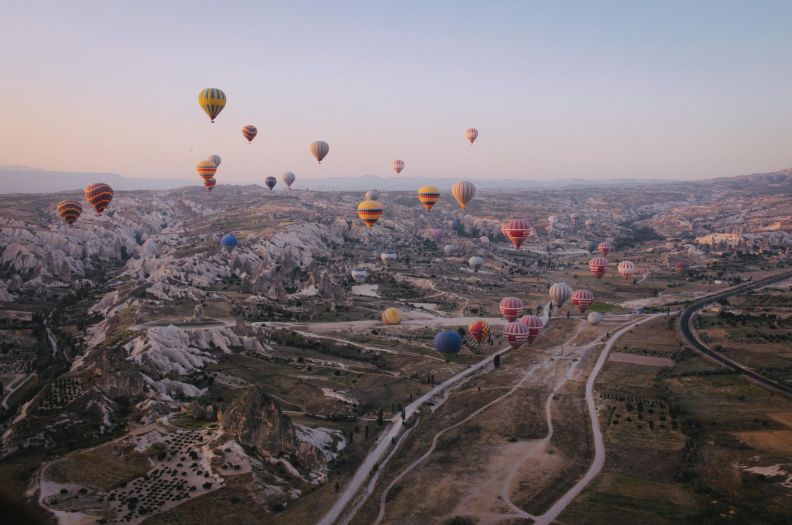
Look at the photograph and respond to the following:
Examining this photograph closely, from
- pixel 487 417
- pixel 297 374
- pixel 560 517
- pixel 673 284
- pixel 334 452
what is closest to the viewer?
pixel 560 517

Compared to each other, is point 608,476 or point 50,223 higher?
point 50,223

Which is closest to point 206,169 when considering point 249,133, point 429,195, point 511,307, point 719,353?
point 249,133

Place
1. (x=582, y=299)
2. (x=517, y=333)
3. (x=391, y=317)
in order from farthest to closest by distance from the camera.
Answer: (x=391, y=317), (x=582, y=299), (x=517, y=333)

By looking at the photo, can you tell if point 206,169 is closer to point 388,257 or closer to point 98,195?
point 98,195

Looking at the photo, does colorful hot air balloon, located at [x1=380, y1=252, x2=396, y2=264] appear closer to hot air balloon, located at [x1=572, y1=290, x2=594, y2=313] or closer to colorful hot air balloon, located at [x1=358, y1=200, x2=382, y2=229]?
colorful hot air balloon, located at [x1=358, y1=200, x2=382, y2=229]

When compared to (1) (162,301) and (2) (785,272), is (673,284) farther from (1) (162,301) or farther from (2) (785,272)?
(1) (162,301)

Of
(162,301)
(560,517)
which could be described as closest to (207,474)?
(560,517)
